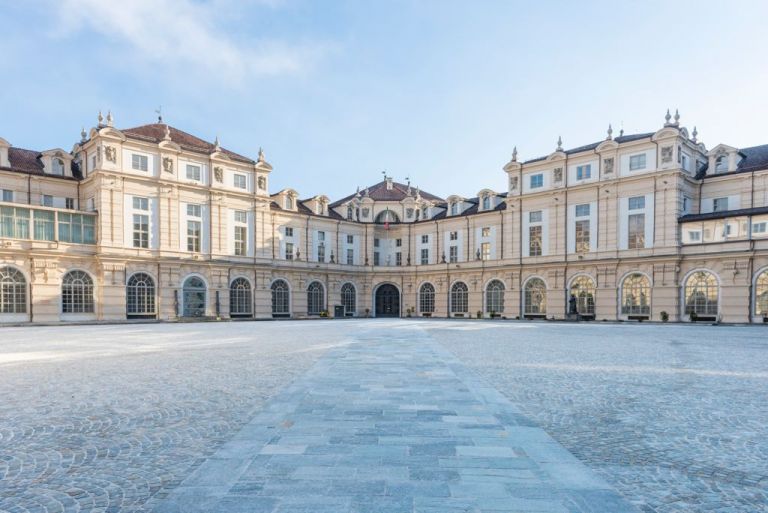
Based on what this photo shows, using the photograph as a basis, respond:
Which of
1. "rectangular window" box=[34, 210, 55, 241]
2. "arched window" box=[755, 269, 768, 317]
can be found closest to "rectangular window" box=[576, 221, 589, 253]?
"arched window" box=[755, 269, 768, 317]

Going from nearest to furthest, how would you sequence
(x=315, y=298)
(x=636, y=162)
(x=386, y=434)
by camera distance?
(x=386, y=434) < (x=636, y=162) < (x=315, y=298)

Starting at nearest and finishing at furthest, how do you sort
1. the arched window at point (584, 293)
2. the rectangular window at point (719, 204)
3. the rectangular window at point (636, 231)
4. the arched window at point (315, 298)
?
the rectangular window at point (719, 204) → the rectangular window at point (636, 231) → the arched window at point (584, 293) → the arched window at point (315, 298)

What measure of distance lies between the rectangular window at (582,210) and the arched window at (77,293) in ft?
161

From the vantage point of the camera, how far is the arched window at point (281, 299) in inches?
2117

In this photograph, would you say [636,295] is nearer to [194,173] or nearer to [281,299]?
[281,299]

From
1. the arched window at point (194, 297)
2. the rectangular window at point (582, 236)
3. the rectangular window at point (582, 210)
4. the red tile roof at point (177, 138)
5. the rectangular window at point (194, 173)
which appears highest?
the red tile roof at point (177, 138)

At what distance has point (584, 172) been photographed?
48938 millimetres

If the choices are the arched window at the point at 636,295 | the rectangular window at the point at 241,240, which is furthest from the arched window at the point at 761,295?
Answer: the rectangular window at the point at 241,240

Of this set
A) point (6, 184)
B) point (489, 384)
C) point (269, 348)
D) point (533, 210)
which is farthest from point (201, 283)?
point (489, 384)

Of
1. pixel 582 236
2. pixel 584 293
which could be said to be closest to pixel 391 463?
pixel 584 293

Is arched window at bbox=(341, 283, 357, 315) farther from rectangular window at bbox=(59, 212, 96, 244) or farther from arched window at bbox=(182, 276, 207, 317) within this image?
rectangular window at bbox=(59, 212, 96, 244)

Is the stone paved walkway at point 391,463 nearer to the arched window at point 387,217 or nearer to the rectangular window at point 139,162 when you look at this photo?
the rectangular window at point 139,162

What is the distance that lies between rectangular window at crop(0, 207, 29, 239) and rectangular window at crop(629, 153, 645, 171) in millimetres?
56309

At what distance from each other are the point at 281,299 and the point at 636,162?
41200 mm
